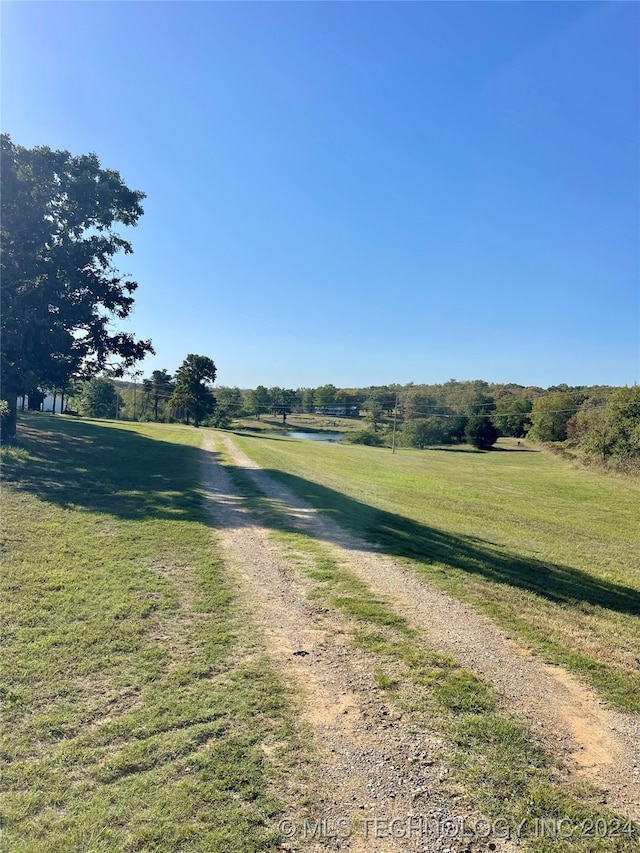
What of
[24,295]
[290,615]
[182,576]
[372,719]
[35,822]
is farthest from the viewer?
[24,295]

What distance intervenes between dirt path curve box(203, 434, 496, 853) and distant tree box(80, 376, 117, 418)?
75.4 meters

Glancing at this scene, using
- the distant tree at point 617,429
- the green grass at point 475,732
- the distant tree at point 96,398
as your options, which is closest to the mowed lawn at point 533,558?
the green grass at point 475,732

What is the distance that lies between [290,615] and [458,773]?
288 centimetres

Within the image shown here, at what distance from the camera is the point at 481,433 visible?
83.4m

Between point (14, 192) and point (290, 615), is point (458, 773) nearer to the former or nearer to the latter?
point (290, 615)

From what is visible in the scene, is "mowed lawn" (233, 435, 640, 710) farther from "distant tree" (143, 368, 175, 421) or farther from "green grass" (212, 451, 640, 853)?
"distant tree" (143, 368, 175, 421)

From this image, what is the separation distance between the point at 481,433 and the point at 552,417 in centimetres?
1331

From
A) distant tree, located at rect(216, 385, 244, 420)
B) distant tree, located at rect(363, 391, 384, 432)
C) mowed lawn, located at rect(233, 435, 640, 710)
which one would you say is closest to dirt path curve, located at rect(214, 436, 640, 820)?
mowed lawn, located at rect(233, 435, 640, 710)

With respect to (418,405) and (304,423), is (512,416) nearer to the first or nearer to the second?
(418,405)

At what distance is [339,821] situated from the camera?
107 inches

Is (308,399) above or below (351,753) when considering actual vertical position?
above

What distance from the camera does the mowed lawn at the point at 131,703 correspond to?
265cm

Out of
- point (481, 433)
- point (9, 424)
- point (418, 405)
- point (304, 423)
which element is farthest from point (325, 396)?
point (9, 424)

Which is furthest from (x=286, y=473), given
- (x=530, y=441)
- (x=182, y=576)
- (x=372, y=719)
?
(x=530, y=441)
